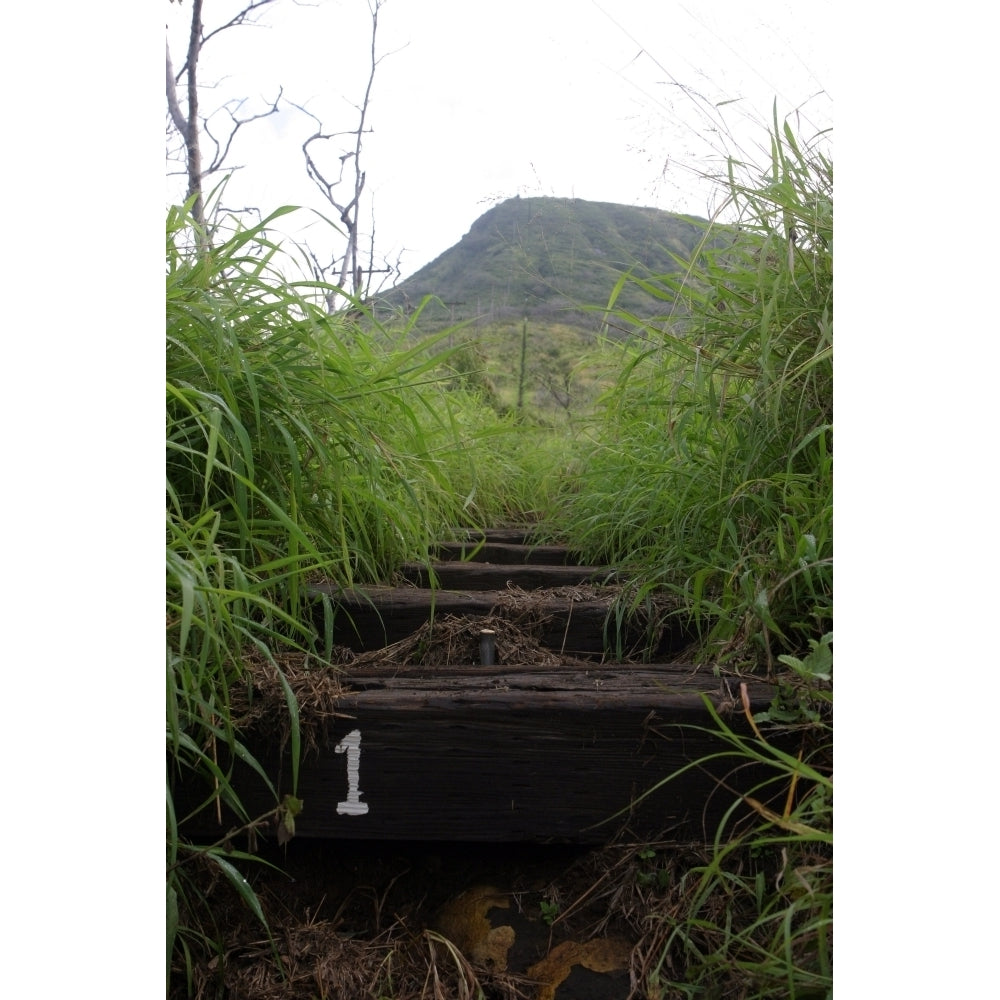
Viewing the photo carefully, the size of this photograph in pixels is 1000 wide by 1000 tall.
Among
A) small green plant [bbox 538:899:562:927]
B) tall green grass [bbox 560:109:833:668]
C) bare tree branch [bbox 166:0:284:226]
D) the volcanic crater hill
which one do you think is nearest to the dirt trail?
small green plant [bbox 538:899:562:927]

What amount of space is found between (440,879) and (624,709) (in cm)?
40

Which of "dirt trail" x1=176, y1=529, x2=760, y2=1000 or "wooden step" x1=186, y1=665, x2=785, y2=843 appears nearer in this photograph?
"dirt trail" x1=176, y1=529, x2=760, y2=1000

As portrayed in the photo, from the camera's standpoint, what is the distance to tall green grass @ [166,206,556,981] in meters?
0.97

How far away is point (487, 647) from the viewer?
161 cm

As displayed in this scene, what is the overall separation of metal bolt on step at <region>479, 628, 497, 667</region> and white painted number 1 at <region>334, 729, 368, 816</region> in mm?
532

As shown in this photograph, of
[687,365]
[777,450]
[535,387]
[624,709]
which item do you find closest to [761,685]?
[624,709]

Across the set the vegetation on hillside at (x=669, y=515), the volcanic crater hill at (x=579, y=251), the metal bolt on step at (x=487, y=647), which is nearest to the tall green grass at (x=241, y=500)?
the vegetation on hillside at (x=669, y=515)

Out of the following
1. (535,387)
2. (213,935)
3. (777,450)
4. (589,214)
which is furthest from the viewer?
(535,387)

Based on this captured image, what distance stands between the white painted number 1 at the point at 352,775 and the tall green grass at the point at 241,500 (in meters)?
0.08

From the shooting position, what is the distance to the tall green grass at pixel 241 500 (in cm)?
97

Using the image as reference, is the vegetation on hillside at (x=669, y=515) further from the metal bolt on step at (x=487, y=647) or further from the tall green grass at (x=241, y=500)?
the metal bolt on step at (x=487, y=647)

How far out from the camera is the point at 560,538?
2994 mm

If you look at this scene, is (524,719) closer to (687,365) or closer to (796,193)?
(687,365)

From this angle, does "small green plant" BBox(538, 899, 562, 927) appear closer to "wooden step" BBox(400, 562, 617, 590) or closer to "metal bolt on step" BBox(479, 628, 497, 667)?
"metal bolt on step" BBox(479, 628, 497, 667)
